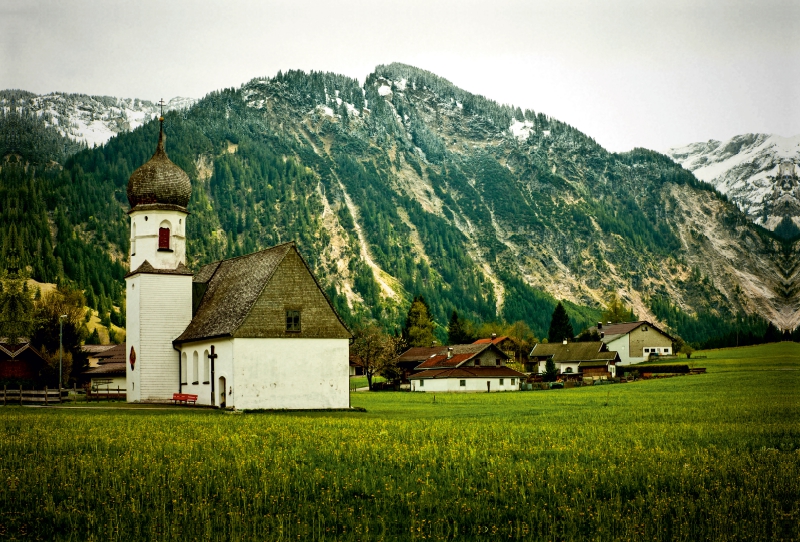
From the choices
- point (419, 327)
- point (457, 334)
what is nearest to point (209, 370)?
point (419, 327)

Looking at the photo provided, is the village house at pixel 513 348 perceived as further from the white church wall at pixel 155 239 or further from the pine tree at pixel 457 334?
the white church wall at pixel 155 239

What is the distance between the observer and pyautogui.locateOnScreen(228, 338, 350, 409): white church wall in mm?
54531

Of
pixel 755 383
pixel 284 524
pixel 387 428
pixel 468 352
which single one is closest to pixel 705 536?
pixel 284 524

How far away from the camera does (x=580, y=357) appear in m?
139

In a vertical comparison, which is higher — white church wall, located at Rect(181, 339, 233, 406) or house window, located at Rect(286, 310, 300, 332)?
house window, located at Rect(286, 310, 300, 332)

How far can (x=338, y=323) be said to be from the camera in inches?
2251

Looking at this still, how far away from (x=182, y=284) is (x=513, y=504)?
46.2 meters

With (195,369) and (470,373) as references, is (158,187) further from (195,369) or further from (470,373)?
(470,373)

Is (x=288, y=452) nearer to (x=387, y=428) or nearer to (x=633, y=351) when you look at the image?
(x=387, y=428)

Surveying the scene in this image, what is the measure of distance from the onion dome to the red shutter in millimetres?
1645

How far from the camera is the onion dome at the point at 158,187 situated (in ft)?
211

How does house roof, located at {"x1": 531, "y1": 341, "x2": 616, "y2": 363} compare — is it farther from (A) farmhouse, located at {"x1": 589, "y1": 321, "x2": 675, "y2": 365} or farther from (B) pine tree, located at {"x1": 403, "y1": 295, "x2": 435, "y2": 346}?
(B) pine tree, located at {"x1": 403, "y1": 295, "x2": 435, "y2": 346}

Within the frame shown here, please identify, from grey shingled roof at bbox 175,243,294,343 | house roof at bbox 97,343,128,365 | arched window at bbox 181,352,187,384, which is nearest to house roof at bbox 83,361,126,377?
house roof at bbox 97,343,128,365

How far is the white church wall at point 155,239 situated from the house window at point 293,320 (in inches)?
481
